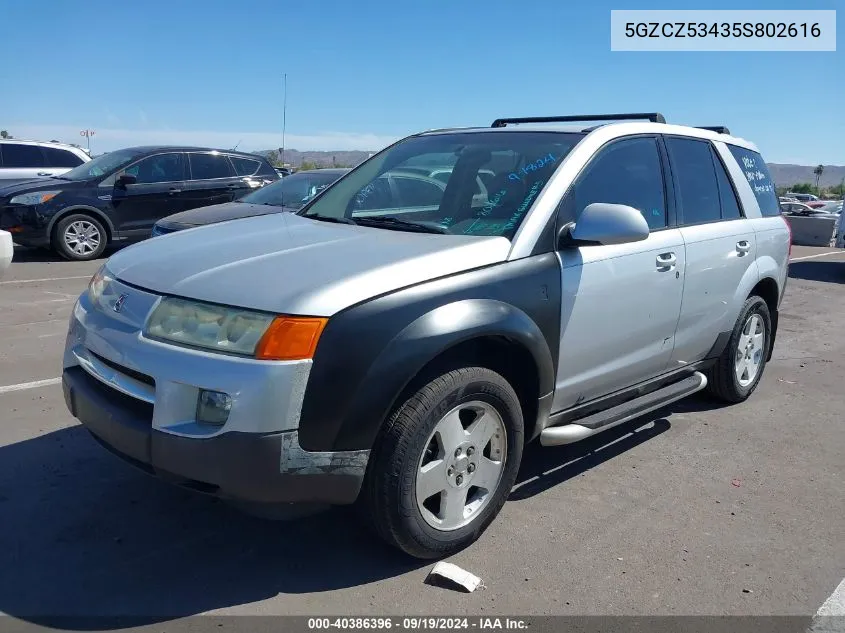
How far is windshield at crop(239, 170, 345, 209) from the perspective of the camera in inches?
354

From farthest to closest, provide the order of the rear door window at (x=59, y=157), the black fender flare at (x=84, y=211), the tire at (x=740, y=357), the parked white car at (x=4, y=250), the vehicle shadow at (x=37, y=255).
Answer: the rear door window at (x=59, y=157), the vehicle shadow at (x=37, y=255), the black fender flare at (x=84, y=211), the parked white car at (x=4, y=250), the tire at (x=740, y=357)

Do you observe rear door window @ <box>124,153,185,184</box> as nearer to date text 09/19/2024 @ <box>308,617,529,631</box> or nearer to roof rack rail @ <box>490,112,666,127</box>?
roof rack rail @ <box>490,112,666,127</box>

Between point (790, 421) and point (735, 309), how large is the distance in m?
0.91

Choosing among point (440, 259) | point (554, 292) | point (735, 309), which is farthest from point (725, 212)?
point (440, 259)

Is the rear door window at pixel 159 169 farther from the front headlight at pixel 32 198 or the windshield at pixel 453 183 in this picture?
the windshield at pixel 453 183

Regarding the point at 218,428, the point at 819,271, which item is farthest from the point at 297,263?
the point at 819,271

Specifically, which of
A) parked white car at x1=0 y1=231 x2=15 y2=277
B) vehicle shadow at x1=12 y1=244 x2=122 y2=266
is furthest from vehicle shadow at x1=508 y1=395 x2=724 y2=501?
vehicle shadow at x1=12 y1=244 x2=122 y2=266

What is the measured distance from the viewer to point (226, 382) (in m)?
2.67

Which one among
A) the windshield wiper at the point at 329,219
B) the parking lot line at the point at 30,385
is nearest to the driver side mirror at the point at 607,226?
the windshield wiper at the point at 329,219

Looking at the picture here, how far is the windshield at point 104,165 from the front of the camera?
38.2 ft

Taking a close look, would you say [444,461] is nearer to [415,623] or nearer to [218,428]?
[415,623]

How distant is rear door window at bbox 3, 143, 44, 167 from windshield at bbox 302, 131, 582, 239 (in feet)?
37.7

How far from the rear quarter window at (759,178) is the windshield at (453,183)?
75.5 inches

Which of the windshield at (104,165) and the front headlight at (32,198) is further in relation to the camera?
the windshield at (104,165)
